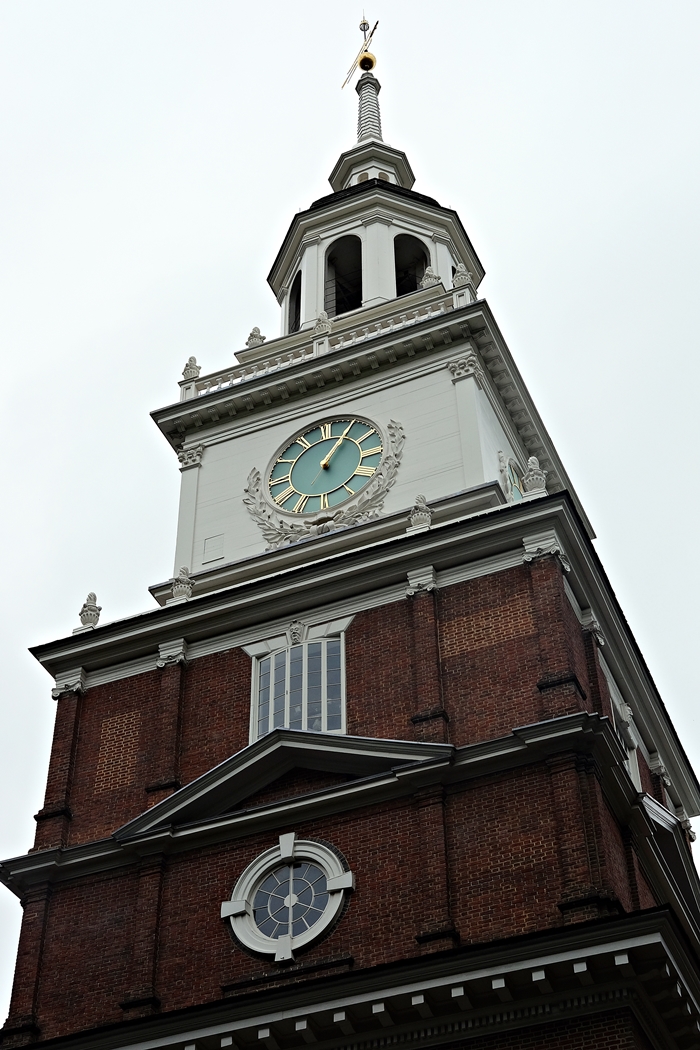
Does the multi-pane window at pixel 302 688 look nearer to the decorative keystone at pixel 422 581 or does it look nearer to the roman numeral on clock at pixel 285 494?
the decorative keystone at pixel 422 581

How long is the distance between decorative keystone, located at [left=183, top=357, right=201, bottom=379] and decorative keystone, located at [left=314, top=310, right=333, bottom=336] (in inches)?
125

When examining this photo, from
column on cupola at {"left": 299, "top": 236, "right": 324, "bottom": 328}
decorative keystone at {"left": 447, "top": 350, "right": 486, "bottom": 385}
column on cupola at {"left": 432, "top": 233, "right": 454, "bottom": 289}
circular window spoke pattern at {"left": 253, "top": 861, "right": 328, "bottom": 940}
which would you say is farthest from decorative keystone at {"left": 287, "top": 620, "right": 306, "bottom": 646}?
column on cupola at {"left": 432, "top": 233, "right": 454, "bottom": 289}

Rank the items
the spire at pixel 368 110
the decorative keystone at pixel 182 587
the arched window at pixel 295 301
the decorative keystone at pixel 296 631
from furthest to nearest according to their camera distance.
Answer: the spire at pixel 368 110, the arched window at pixel 295 301, the decorative keystone at pixel 182 587, the decorative keystone at pixel 296 631

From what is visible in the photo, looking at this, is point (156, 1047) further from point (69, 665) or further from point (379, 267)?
point (379, 267)

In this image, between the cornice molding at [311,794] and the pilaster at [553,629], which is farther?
the pilaster at [553,629]

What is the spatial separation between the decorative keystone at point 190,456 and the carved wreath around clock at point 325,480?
194 centimetres

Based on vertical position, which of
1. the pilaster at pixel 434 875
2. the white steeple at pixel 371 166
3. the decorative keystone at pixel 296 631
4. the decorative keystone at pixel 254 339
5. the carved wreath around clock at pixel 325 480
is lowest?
the pilaster at pixel 434 875

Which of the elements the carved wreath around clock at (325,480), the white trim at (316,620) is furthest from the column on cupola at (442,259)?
the white trim at (316,620)

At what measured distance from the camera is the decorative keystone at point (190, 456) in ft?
125

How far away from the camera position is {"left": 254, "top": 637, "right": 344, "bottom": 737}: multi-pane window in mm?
29547

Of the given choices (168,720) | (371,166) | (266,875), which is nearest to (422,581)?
(168,720)

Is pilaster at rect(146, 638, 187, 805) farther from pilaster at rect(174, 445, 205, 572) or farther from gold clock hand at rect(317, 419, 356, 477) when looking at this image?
gold clock hand at rect(317, 419, 356, 477)

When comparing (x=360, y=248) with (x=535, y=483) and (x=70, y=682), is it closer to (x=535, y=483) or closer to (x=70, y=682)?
(x=535, y=483)

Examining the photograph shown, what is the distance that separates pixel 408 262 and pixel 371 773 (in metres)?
21.0
